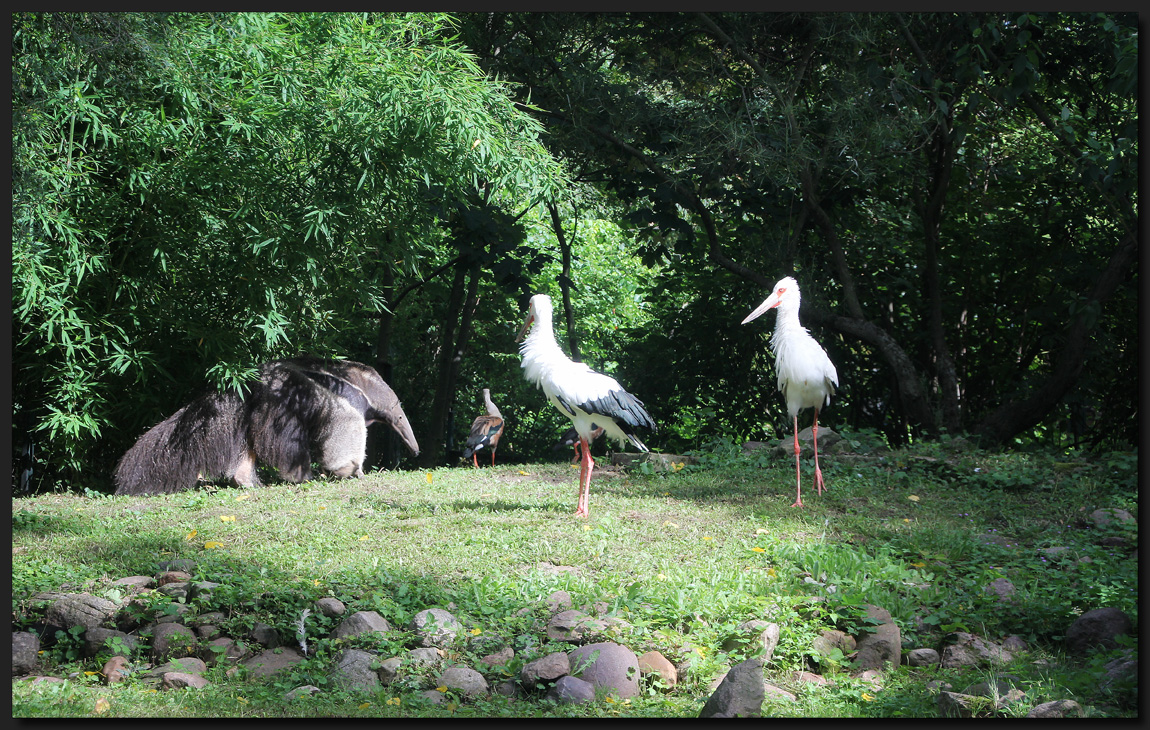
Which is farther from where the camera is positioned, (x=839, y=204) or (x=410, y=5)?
(x=839, y=204)

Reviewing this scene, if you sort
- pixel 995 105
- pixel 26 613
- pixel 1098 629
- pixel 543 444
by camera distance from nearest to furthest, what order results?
pixel 1098 629, pixel 26 613, pixel 995 105, pixel 543 444

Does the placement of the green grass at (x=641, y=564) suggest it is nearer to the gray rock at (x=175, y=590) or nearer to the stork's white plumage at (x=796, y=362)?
the gray rock at (x=175, y=590)

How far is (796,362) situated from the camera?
20.3 ft

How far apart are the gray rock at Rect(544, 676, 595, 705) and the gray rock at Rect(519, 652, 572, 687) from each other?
47 millimetres

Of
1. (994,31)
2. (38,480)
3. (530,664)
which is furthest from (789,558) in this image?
(38,480)

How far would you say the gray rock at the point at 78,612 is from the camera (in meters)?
3.71

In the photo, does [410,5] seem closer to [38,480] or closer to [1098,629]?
[1098,629]

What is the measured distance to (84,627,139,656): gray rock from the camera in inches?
140

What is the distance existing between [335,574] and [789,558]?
215cm

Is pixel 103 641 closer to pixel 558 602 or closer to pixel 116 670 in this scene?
pixel 116 670

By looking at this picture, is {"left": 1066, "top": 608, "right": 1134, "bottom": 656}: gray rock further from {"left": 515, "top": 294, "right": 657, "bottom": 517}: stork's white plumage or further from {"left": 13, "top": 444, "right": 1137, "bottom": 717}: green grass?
{"left": 515, "top": 294, "right": 657, "bottom": 517}: stork's white plumage

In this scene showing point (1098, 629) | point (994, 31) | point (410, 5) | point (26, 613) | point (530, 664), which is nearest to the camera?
point (530, 664)

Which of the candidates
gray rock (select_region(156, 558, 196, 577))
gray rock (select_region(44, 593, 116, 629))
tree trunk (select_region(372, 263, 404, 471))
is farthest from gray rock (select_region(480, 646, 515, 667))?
tree trunk (select_region(372, 263, 404, 471))

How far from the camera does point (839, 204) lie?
9156 mm
